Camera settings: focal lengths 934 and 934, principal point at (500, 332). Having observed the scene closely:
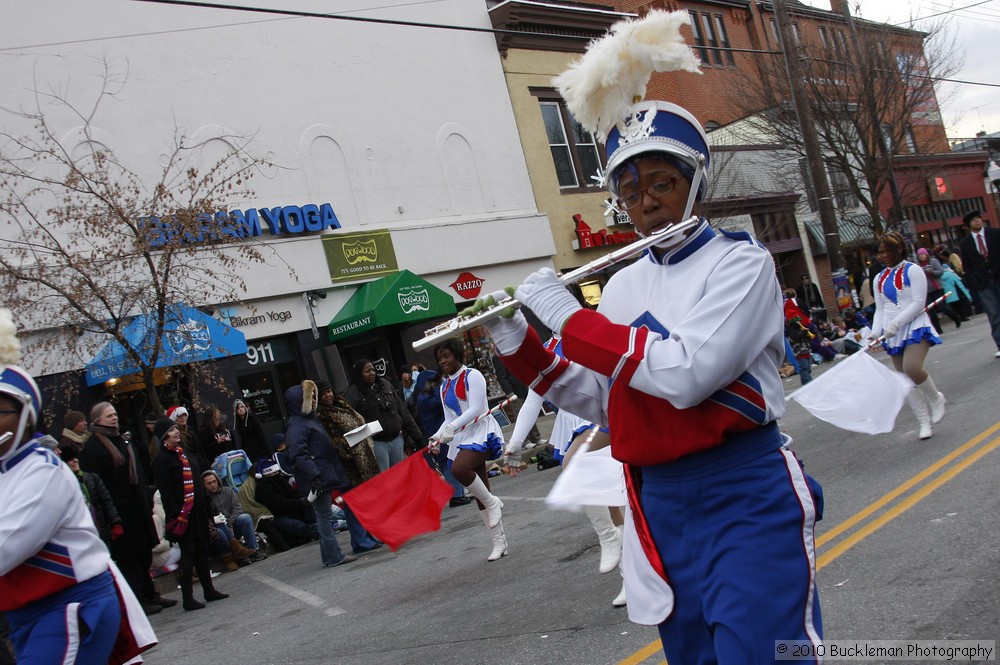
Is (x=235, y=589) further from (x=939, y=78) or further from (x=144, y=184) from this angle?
(x=939, y=78)

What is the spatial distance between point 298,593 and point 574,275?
7063 millimetres

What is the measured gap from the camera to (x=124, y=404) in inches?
611

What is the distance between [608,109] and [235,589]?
27.9ft

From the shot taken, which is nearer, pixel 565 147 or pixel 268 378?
pixel 268 378

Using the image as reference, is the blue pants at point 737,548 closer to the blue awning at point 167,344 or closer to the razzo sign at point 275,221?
the blue awning at point 167,344


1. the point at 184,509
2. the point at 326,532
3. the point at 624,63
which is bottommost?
the point at 326,532

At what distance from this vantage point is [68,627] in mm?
3705

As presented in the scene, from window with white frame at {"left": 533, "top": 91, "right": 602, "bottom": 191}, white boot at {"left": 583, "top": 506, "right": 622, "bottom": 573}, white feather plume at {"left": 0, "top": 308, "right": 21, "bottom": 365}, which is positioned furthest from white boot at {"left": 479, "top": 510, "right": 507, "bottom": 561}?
window with white frame at {"left": 533, "top": 91, "right": 602, "bottom": 191}

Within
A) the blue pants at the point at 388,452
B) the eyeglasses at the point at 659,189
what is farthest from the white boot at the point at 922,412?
the eyeglasses at the point at 659,189

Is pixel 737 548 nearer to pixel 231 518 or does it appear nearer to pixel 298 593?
pixel 298 593

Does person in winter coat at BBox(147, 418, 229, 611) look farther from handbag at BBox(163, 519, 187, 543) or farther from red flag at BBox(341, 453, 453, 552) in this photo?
red flag at BBox(341, 453, 453, 552)

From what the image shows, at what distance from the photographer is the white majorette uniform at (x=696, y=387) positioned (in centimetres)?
255

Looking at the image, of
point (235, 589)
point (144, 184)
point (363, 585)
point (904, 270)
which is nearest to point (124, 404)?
point (144, 184)

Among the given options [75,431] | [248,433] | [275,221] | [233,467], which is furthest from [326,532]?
[275,221]
